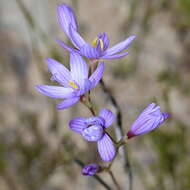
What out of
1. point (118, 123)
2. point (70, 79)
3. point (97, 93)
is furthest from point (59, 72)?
point (97, 93)

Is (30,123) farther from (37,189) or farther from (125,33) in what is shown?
(125,33)

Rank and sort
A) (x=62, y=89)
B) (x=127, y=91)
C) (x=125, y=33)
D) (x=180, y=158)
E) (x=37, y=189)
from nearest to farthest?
(x=62, y=89) < (x=180, y=158) < (x=37, y=189) < (x=127, y=91) < (x=125, y=33)

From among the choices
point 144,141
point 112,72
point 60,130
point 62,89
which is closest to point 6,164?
point 60,130

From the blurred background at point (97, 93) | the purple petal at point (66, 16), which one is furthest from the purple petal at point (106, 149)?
the blurred background at point (97, 93)

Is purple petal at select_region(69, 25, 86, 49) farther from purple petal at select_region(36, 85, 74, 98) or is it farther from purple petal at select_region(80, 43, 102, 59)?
purple petal at select_region(36, 85, 74, 98)

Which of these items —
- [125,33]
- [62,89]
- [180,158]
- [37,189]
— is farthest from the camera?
[125,33]

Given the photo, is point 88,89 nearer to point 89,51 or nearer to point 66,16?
point 89,51
